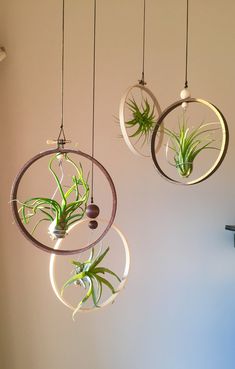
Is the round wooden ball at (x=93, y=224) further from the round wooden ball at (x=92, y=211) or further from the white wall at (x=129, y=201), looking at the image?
the white wall at (x=129, y=201)

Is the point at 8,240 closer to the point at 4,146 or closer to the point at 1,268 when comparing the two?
the point at 1,268

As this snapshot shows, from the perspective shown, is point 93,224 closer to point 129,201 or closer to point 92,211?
point 92,211

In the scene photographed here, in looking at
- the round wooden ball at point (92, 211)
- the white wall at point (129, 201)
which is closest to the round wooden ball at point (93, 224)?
the round wooden ball at point (92, 211)

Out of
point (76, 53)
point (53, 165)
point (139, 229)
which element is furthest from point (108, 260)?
point (76, 53)

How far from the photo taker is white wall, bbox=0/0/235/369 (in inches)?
53.7

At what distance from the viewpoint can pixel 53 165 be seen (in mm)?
1383

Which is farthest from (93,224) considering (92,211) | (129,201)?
(129,201)

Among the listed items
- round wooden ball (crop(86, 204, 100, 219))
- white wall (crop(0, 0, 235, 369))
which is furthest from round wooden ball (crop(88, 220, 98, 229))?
white wall (crop(0, 0, 235, 369))

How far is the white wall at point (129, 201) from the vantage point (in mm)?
1364

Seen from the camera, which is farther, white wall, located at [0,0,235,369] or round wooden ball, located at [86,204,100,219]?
white wall, located at [0,0,235,369]

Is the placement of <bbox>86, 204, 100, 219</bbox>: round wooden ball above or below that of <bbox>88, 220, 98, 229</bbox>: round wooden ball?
Answer: above

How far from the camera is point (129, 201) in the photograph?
4.73ft

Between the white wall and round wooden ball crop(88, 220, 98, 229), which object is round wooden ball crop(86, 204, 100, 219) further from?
the white wall

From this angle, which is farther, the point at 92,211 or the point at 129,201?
the point at 129,201
